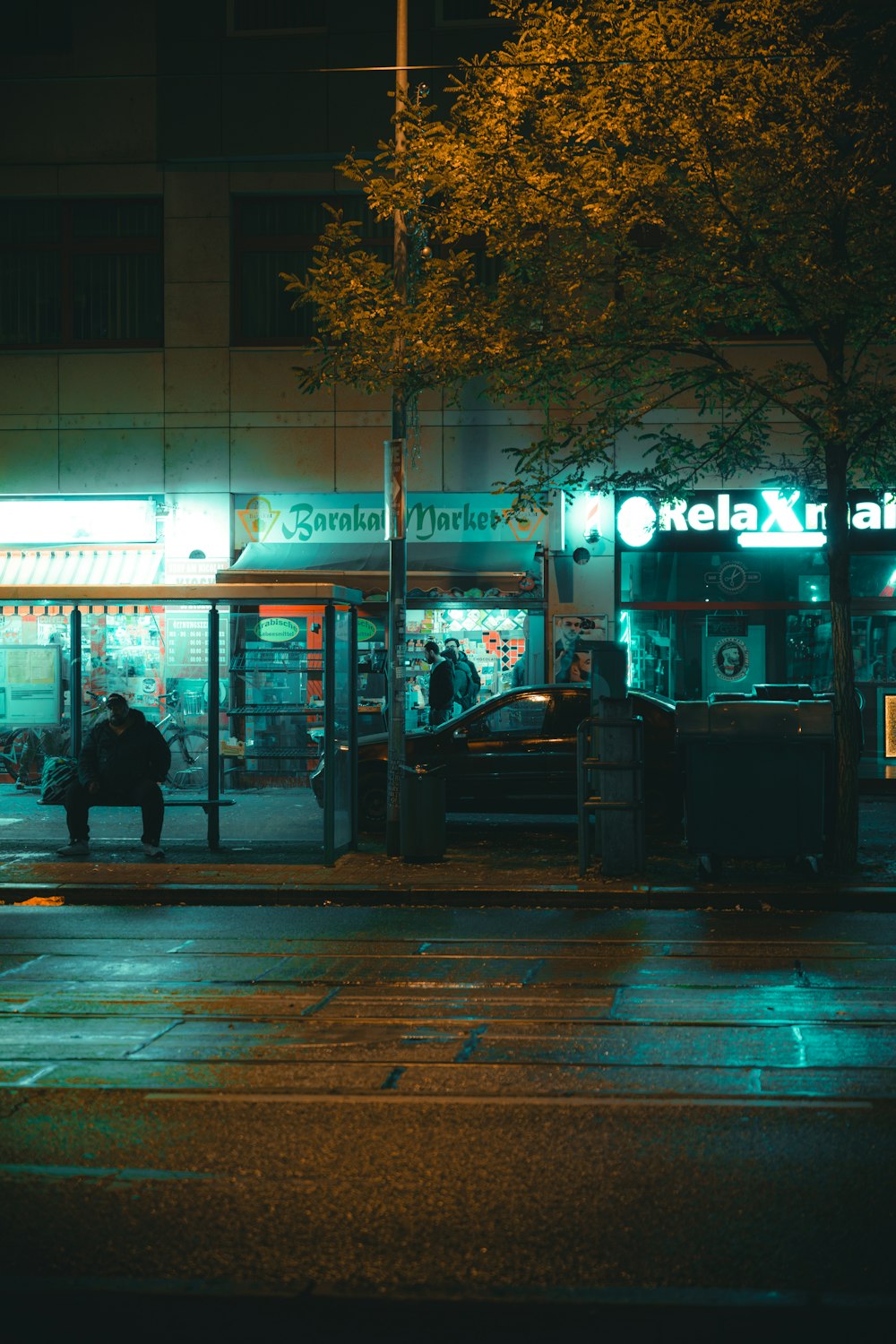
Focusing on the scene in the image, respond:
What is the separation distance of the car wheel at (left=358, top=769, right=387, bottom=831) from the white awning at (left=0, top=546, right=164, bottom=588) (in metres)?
6.80

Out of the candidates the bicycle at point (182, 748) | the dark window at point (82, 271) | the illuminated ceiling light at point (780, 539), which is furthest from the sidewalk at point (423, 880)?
the dark window at point (82, 271)

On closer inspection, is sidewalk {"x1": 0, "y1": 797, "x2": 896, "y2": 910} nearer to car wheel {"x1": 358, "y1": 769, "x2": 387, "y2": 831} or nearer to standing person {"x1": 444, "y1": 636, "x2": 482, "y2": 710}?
car wheel {"x1": 358, "y1": 769, "x2": 387, "y2": 831}

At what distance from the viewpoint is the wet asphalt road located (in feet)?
14.1

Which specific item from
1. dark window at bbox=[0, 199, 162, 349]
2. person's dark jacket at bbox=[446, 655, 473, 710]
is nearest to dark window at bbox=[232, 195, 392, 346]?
dark window at bbox=[0, 199, 162, 349]

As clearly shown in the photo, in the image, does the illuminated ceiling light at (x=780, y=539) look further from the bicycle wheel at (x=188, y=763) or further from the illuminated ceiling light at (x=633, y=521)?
the bicycle wheel at (x=188, y=763)

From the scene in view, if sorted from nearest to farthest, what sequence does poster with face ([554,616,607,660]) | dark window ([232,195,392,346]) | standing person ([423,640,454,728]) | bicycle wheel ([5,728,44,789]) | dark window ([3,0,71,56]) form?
bicycle wheel ([5,728,44,789]) → standing person ([423,640,454,728]) → poster with face ([554,616,607,660]) → dark window ([232,195,392,346]) → dark window ([3,0,71,56])

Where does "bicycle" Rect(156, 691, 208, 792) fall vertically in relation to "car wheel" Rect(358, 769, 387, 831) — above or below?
above

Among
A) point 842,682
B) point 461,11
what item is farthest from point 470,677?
point 461,11

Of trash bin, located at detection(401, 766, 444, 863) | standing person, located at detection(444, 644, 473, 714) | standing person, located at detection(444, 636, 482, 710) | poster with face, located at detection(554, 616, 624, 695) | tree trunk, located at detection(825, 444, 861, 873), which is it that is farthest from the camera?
poster with face, located at detection(554, 616, 624, 695)

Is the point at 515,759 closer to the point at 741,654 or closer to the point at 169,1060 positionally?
the point at 741,654

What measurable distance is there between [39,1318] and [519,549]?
1796 centimetres

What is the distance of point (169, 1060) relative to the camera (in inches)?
265

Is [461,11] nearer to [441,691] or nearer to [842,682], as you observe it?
[441,691]

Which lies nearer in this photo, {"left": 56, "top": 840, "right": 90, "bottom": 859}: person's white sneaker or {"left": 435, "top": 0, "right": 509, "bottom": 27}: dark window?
{"left": 56, "top": 840, "right": 90, "bottom": 859}: person's white sneaker
